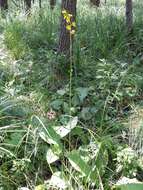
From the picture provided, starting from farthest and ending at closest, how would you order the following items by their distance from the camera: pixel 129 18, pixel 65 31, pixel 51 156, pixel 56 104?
pixel 129 18 < pixel 65 31 < pixel 56 104 < pixel 51 156

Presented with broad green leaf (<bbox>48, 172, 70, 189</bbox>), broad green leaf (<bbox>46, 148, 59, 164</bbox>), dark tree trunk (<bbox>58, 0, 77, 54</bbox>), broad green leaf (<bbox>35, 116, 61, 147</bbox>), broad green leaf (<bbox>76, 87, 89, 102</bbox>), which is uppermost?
dark tree trunk (<bbox>58, 0, 77, 54</bbox>)

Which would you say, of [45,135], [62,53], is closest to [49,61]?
[62,53]

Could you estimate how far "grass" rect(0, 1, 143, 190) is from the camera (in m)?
2.87

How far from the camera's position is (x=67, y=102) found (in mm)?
3762

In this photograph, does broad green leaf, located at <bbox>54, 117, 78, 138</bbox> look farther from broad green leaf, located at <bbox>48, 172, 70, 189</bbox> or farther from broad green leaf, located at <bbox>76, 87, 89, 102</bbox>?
broad green leaf, located at <bbox>76, 87, 89, 102</bbox>

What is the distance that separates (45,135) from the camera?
295 cm

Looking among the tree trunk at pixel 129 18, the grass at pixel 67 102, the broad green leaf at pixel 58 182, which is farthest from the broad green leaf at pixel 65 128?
the tree trunk at pixel 129 18

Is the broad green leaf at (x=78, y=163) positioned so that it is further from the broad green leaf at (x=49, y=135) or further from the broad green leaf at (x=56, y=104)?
the broad green leaf at (x=56, y=104)

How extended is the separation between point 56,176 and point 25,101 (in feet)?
3.31

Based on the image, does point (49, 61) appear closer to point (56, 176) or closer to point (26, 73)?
point (26, 73)

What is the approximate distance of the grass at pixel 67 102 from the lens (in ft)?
9.41

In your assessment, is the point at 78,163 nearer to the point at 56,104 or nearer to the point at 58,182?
the point at 58,182

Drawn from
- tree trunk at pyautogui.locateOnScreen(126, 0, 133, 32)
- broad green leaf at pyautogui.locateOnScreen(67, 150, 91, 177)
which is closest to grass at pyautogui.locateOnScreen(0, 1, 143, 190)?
broad green leaf at pyautogui.locateOnScreen(67, 150, 91, 177)

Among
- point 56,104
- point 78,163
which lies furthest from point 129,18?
point 78,163
